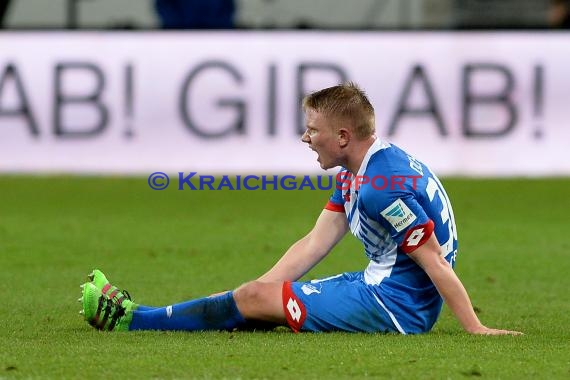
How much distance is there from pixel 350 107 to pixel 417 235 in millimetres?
731

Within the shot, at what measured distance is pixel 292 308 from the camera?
7289 millimetres

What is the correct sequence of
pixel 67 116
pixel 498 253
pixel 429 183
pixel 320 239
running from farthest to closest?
pixel 67 116 < pixel 498 253 < pixel 320 239 < pixel 429 183

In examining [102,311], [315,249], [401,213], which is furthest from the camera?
[315,249]

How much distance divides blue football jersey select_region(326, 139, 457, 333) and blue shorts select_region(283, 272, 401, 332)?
0.17 ft

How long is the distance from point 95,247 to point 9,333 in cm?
442

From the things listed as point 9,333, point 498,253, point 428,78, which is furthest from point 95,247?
point 428,78

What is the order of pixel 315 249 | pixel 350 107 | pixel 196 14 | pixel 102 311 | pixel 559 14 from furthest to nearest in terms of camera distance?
pixel 559 14 → pixel 196 14 → pixel 315 249 → pixel 102 311 → pixel 350 107

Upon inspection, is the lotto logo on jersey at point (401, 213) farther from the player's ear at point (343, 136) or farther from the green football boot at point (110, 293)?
the green football boot at point (110, 293)

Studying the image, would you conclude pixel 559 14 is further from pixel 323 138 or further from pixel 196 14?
pixel 323 138

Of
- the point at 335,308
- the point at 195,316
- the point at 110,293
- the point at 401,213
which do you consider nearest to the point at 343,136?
the point at 401,213

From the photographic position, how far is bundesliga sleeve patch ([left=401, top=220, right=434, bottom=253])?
707 centimetres

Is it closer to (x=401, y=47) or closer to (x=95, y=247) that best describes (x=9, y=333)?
(x=95, y=247)

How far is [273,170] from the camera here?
17.5 m

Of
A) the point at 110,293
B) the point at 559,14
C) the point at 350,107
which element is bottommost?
the point at 110,293
